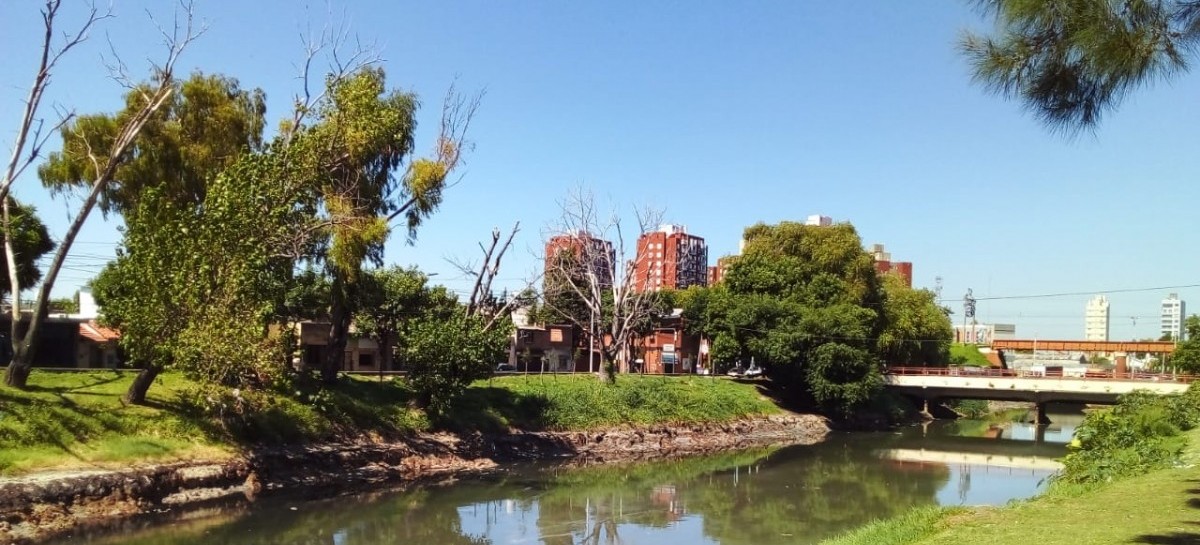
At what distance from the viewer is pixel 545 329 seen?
6300 centimetres

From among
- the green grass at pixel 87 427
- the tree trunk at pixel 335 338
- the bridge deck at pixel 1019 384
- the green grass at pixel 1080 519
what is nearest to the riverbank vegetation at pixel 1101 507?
the green grass at pixel 1080 519

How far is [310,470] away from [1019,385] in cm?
3816

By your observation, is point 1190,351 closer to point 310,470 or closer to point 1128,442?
point 1128,442

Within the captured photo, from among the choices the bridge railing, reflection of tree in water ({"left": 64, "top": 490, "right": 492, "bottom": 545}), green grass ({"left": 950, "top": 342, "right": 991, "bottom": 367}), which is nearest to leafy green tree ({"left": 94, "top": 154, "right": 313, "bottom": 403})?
reflection of tree in water ({"left": 64, "top": 490, "right": 492, "bottom": 545})

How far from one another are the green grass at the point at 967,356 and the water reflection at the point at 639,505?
46839 mm

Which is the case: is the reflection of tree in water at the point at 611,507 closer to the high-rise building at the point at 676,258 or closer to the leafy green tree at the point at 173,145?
the leafy green tree at the point at 173,145

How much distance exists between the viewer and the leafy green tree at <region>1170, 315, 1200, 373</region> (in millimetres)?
56219

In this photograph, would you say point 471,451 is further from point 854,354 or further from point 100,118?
point 854,354

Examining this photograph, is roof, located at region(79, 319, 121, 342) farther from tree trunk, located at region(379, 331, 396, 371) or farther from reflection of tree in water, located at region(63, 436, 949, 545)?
reflection of tree in water, located at region(63, 436, 949, 545)

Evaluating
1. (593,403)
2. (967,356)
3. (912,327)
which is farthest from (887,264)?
(593,403)

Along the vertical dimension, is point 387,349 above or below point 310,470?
above

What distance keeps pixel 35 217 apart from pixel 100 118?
6.09 metres

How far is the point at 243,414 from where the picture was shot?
24188mm

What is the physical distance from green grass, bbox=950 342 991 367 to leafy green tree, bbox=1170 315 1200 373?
19.7 metres
